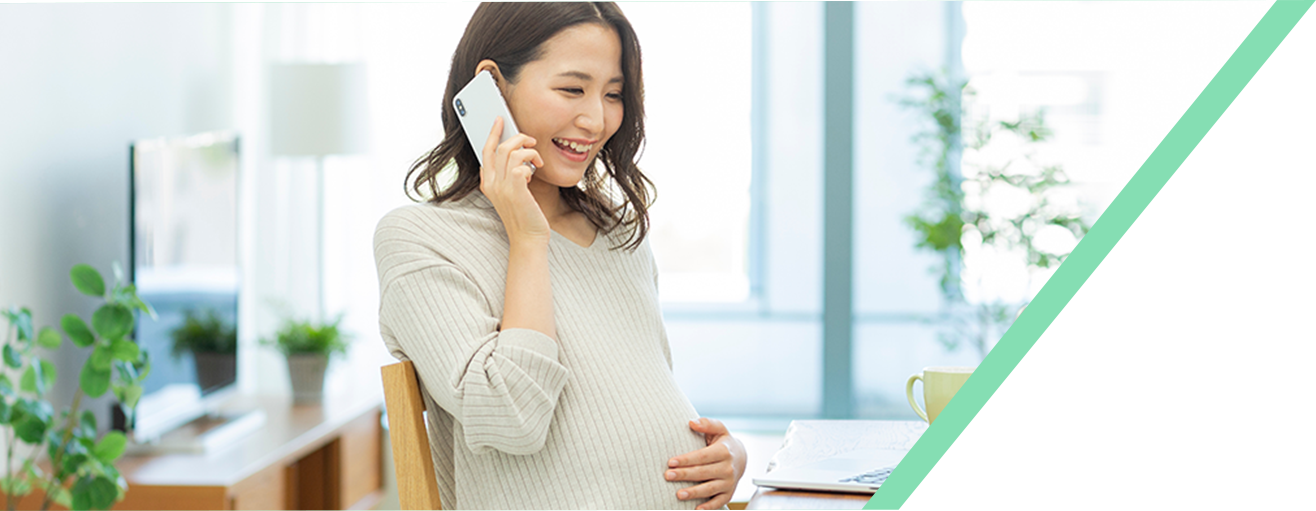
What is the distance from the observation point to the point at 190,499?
82.2 inches

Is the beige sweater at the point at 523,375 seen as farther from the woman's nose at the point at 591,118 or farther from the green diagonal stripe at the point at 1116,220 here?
the green diagonal stripe at the point at 1116,220

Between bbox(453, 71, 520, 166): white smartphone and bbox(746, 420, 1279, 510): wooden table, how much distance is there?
349mm

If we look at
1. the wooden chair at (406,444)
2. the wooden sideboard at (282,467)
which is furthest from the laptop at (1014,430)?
the wooden sideboard at (282,467)

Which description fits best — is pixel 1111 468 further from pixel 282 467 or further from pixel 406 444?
pixel 282 467

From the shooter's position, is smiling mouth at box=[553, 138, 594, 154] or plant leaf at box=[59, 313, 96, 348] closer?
smiling mouth at box=[553, 138, 594, 154]

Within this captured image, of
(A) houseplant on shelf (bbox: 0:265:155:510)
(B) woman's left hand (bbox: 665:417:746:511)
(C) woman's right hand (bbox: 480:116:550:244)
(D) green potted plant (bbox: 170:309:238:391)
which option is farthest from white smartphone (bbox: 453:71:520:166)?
(D) green potted plant (bbox: 170:309:238:391)

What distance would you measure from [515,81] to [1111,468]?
574mm

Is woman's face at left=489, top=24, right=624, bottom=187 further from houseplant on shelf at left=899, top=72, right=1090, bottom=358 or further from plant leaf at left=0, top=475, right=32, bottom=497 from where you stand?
houseplant on shelf at left=899, top=72, right=1090, bottom=358

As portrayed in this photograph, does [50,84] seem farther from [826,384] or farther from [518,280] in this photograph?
[826,384]

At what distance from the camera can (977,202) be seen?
309 cm

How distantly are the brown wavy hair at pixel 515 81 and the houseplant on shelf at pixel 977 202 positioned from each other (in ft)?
6.98

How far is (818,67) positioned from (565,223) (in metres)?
2.40

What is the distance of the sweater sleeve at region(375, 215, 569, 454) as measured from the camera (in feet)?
2.52

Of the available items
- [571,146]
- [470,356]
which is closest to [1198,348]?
[571,146]
